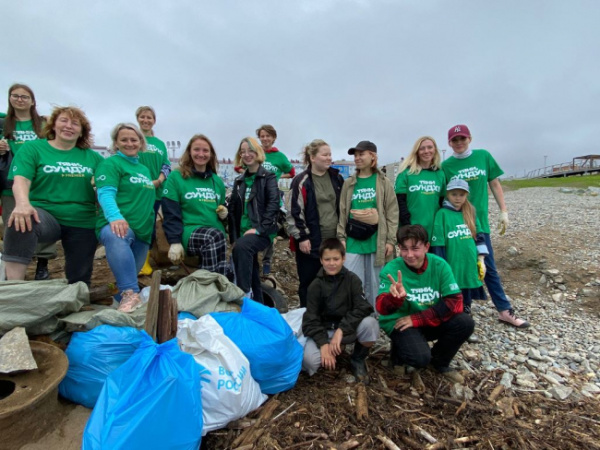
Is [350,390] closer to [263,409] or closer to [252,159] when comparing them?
[263,409]

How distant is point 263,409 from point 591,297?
5410mm

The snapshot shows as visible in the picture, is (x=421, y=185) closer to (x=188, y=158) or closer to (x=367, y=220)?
(x=367, y=220)

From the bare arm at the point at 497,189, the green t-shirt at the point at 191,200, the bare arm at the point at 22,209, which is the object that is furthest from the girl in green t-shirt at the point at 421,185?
the bare arm at the point at 22,209

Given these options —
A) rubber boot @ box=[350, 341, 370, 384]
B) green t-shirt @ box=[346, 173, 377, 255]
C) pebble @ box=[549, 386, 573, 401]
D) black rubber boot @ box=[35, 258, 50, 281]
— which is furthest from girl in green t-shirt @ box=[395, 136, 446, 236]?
black rubber boot @ box=[35, 258, 50, 281]

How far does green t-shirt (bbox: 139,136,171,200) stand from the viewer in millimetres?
4754

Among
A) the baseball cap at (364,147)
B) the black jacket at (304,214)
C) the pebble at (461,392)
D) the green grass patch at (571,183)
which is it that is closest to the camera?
the pebble at (461,392)

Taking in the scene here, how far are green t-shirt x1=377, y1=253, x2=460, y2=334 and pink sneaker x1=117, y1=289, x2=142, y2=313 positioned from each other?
7.12ft

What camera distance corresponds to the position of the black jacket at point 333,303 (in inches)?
122

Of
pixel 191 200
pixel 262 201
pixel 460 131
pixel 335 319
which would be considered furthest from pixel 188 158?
pixel 460 131

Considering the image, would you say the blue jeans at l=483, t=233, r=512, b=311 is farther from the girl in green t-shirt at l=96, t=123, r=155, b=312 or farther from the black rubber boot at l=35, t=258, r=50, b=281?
the black rubber boot at l=35, t=258, r=50, b=281

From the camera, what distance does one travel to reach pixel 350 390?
282cm

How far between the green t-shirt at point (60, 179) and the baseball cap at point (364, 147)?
8.70 feet

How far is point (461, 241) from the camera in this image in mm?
3850

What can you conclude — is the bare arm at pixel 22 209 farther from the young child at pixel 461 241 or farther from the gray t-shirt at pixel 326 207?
the young child at pixel 461 241
